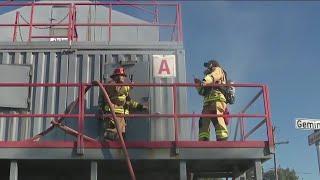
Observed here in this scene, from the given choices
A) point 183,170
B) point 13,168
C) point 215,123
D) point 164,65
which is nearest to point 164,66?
point 164,65


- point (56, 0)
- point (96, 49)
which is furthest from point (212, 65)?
A: point (56, 0)

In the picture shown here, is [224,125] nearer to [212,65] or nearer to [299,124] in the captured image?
[212,65]

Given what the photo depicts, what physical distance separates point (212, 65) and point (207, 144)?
1.75 m

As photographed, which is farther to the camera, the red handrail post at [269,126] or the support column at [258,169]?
the red handrail post at [269,126]

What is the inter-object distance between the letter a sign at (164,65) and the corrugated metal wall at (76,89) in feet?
→ 0.91

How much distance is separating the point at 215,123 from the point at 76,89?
Result: 3.05 metres

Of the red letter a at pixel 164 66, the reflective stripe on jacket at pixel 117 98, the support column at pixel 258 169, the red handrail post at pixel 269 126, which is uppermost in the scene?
the red letter a at pixel 164 66

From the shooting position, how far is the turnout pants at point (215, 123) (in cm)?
916

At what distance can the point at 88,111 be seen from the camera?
34.1 feet

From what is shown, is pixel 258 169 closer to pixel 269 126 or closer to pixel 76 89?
pixel 269 126

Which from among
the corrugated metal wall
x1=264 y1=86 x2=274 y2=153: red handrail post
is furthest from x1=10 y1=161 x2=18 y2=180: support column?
x1=264 y1=86 x2=274 y2=153: red handrail post

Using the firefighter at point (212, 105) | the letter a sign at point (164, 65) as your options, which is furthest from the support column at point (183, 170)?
the letter a sign at point (164, 65)

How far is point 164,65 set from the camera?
34.3 feet

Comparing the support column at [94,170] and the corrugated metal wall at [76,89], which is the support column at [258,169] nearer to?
the corrugated metal wall at [76,89]
